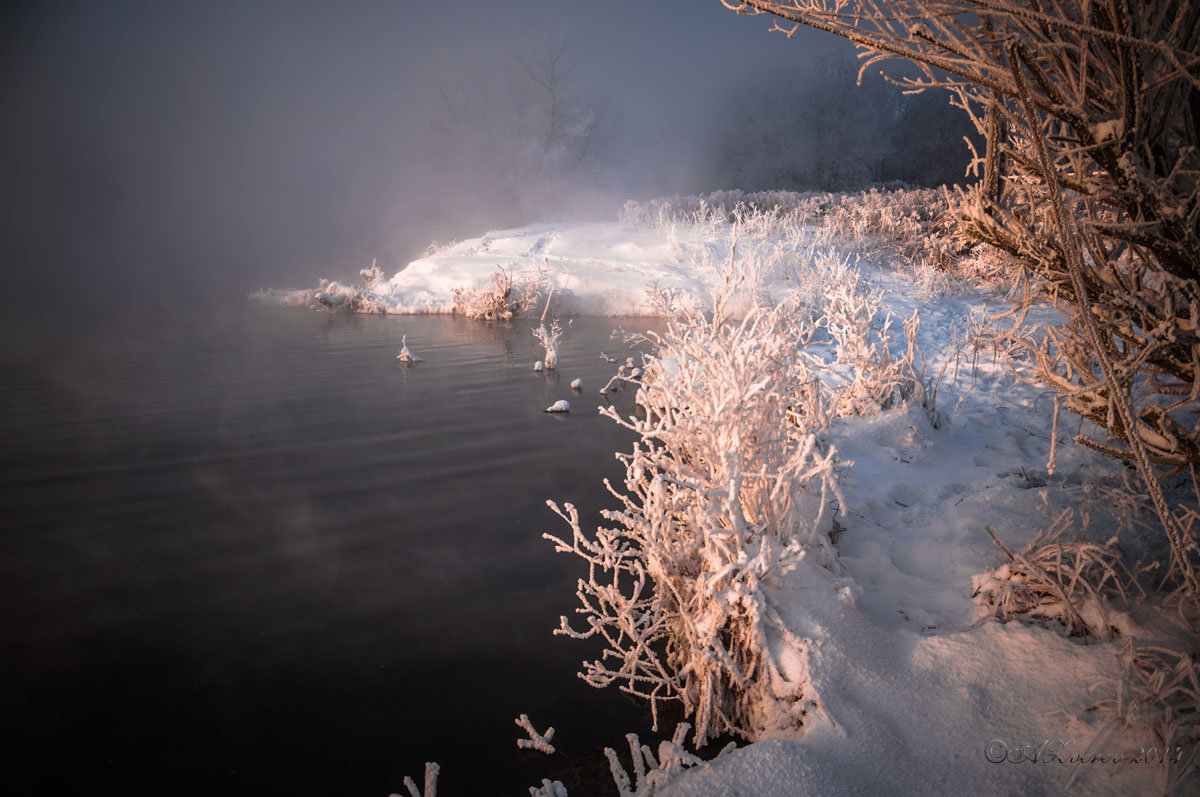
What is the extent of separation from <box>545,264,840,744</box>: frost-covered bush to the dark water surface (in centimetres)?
37

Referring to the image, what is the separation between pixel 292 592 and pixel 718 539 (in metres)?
2.63

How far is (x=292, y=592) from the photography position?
→ 145 inches

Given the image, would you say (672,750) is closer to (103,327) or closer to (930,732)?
(930,732)

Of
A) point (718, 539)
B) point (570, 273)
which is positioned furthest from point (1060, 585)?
point (570, 273)

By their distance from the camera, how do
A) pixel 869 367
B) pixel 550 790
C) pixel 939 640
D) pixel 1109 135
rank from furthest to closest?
1. pixel 869 367
2. pixel 939 640
3. pixel 550 790
4. pixel 1109 135

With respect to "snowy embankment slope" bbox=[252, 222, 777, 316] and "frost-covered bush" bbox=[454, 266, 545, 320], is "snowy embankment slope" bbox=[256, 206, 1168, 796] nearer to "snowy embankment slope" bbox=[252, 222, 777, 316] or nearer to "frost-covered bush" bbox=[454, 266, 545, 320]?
"snowy embankment slope" bbox=[252, 222, 777, 316]

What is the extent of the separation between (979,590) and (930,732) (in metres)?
0.96

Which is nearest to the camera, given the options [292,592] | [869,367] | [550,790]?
[550,790]

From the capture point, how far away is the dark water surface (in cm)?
254

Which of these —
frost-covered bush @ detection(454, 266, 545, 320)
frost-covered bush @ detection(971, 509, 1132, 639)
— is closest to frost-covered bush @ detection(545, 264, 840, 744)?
frost-covered bush @ detection(971, 509, 1132, 639)

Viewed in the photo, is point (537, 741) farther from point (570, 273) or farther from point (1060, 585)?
point (570, 273)

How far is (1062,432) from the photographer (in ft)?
15.5

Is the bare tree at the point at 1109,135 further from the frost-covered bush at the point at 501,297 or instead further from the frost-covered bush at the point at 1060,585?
the frost-covered bush at the point at 501,297

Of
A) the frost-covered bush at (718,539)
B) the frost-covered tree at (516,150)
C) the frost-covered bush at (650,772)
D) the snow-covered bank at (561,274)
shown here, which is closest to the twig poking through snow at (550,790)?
the frost-covered bush at (650,772)
